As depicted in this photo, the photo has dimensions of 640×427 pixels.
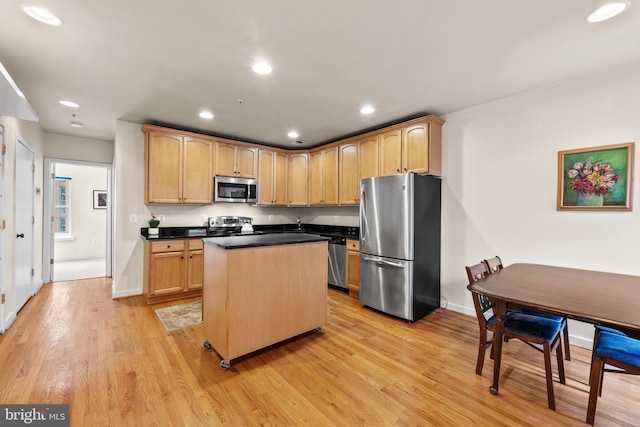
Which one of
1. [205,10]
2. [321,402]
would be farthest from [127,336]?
[205,10]

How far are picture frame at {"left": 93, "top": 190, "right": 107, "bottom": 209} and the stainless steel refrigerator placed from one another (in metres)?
7.08

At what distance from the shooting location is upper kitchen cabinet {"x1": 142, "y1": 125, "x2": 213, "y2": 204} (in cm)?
395

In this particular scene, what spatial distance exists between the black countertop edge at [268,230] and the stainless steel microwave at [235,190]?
640 millimetres

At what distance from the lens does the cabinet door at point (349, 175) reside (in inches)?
175

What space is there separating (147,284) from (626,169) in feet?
17.6

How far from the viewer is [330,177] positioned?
491cm

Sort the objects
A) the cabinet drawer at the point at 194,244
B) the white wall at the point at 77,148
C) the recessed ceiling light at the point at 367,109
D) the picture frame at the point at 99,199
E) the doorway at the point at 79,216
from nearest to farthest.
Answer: the recessed ceiling light at the point at 367,109 < the cabinet drawer at the point at 194,244 < the white wall at the point at 77,148 < the doorway at the point at 79,216 < the picture frame at the point at 99,199

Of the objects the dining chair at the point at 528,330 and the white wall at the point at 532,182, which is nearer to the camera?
the dining chair at the point at 528,330

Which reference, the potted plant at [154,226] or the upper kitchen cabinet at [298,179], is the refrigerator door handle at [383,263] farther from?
the potted plant at [154,226]

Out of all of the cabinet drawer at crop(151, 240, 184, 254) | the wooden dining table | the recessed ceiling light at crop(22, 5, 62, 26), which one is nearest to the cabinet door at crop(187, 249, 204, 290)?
the cabinet drawer at crop(151, 240, 184, 254)

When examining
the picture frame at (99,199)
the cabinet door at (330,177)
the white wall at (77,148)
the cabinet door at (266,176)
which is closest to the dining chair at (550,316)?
the cabinet door at (330,177)

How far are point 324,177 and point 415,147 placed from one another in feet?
6.11

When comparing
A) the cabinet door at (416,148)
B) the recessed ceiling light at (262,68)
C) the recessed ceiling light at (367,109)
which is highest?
the recessed ceiling light at (367,109)

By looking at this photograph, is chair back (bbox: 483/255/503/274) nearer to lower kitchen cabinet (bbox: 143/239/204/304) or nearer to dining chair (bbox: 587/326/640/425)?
dining chair (bbox: 587/326/640/425)
